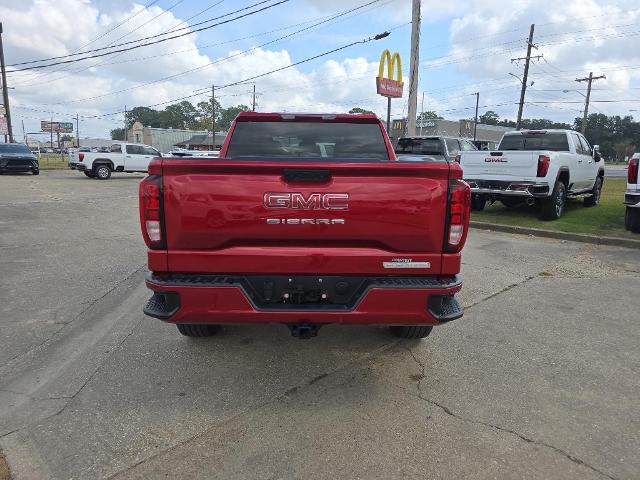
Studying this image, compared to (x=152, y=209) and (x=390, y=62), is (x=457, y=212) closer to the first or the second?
(x=152, y=209)

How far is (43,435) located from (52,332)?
1.75 metres

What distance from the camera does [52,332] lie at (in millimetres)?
4191

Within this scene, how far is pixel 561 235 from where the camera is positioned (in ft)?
29.2

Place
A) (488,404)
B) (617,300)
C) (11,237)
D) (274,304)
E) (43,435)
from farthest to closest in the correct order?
(11,237) → (617,300) → (488,404) → (274,304) → (43,435)

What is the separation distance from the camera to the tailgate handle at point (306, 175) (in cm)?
275

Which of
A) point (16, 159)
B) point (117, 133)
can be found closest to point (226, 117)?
point (117, 133)

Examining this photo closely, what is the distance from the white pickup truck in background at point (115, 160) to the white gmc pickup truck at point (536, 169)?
18.5 metres

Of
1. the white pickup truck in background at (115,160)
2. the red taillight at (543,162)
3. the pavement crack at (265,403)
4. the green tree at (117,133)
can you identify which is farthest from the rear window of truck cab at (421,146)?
the green tree at (117,133)

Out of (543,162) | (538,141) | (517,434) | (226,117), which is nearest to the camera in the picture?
(517,434)

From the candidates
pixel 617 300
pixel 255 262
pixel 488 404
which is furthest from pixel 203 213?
pixel 617 300

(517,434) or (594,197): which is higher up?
(594,197)

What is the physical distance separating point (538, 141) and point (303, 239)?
992 cm

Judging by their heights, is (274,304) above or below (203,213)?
below

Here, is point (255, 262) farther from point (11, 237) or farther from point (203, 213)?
point (11, 237)
